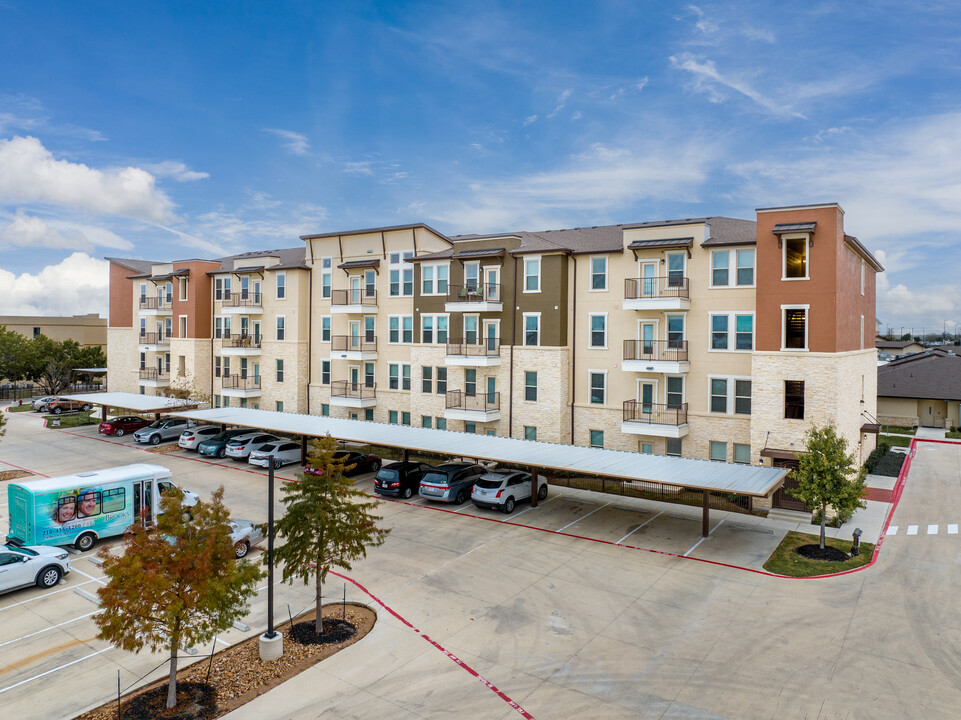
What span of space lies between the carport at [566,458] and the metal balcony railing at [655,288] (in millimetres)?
8146

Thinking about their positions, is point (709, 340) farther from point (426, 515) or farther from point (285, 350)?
point (285, 350)

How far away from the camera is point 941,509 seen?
84.5 ft

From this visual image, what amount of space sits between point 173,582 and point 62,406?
55.4 metres

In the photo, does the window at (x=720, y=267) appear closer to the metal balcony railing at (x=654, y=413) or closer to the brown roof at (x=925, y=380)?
the metal balcony railing at (x=654, y=413)

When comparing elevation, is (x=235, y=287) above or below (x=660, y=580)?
above

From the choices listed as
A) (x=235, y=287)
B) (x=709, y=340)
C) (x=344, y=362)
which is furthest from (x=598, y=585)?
(x=235, y=287)

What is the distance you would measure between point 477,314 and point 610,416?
9539mm

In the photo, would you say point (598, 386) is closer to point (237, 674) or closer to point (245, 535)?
point (245, 535)

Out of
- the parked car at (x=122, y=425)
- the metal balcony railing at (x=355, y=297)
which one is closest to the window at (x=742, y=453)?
the metal balcony railing at (x=355, y=297)

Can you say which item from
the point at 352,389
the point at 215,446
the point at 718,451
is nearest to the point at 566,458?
the point at 718,451

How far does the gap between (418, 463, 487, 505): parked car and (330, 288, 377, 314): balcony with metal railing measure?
15547mm

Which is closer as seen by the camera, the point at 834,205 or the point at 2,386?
the point at 834,205

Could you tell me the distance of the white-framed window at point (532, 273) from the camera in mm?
33094

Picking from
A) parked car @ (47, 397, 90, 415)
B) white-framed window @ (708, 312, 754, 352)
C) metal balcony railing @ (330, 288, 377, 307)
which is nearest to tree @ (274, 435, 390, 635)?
white-framed window @ (708, 312, 754, 352)
